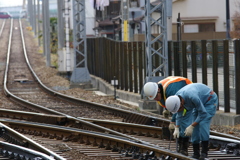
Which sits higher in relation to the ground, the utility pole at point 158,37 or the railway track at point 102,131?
the utility pole at point 158,37

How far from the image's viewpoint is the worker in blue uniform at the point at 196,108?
7.76 meters

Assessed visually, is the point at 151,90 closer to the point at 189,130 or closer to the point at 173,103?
the point at 173,103

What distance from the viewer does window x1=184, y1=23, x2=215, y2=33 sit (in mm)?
42062

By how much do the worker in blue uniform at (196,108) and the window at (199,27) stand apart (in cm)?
3425

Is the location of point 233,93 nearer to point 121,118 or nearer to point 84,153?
point 121,118

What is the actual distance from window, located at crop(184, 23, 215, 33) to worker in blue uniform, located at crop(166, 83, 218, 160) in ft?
112

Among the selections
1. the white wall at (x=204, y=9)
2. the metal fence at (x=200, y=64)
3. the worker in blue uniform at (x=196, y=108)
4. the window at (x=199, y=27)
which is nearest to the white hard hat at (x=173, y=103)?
the worker in blue uniform at (x=196, y=108)

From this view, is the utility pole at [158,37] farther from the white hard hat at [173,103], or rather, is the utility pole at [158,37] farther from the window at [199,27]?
the window at [199,27]

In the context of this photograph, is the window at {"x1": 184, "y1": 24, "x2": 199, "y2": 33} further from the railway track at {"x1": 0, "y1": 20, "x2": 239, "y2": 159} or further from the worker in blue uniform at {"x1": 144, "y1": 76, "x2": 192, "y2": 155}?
the worker in blue uniform at {"x1": 144, "y1": 76, "x2": 192, "y2": 155}

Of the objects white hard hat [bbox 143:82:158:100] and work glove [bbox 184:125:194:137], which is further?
white hard hat [bbox 143:82:158:100]

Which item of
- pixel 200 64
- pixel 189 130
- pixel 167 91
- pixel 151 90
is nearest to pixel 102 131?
pixel 167 91

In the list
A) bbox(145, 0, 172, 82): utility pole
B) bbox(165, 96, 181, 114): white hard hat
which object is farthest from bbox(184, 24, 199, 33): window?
bbox(165, 96, 181, 114): white hard hat

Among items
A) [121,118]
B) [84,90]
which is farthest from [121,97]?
[121,118]

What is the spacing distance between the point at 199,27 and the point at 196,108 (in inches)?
1379
